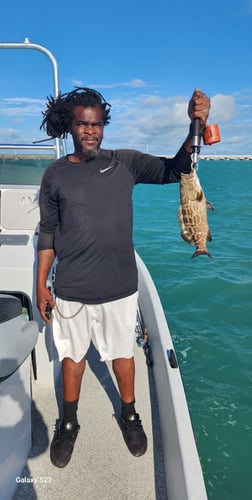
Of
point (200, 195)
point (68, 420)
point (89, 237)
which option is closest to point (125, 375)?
point (68, 420)

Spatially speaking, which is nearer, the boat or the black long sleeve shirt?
the boat

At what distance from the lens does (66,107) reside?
2.16 metres

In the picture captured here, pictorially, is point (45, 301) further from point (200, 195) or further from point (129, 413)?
point (200, 195)

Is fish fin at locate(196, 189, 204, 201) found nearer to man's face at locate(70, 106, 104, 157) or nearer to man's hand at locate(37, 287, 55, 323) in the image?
man's face at locate(70, 106, 104, 157)

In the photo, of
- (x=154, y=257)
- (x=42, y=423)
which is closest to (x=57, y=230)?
(x=42, y=423)

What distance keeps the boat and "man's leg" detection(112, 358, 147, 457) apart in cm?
7

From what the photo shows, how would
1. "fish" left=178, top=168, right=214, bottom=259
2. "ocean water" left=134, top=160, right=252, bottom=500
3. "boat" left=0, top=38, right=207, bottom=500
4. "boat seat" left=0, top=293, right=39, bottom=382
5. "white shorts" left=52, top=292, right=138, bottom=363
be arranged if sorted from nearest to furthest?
"boat seat" left=0, top=293, right=39, bottom=382 < "boat" left=0, top=38, right=207, bottom=500 < "fish" left=178, top=168, right=214, bottom=259 < "white shorts" left=52, top=292, right=138, bottom=363 < "ocean water" left=134, top=160, right=252, bottom=500

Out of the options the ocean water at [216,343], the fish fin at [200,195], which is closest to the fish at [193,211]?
the fish fin at [200,195]

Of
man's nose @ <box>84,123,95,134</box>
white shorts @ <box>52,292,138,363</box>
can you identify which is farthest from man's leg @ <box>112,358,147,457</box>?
man's nose @ <box>84,123,95,134</box>

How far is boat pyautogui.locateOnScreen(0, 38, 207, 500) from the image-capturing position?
1.69 meters

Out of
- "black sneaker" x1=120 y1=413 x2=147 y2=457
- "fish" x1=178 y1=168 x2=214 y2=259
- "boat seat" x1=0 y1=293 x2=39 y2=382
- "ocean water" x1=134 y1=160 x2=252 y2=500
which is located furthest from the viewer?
"ocean water" x1=134 y1=160 x2=252 y2=500

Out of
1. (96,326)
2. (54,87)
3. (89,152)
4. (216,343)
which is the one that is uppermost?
(54,87)

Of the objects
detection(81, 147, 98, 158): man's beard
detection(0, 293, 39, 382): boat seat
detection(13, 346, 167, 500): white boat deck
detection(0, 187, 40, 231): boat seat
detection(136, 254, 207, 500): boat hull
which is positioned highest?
detection(81, 147, 98, 158): man's beard

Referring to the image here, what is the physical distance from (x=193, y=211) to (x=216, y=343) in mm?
3704
